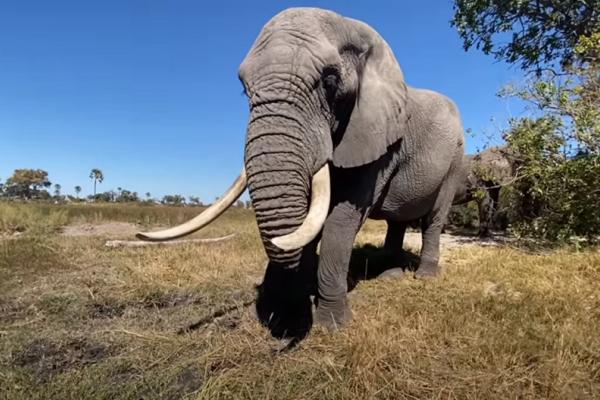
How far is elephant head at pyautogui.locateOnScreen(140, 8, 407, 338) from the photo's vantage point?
9.65ft

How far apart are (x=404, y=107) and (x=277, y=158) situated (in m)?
1.66

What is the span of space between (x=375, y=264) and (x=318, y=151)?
3.78 meters

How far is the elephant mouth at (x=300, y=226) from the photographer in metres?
2.81

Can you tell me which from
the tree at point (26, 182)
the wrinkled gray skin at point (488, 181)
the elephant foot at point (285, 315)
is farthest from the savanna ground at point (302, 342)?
the tree at point (26, 182)

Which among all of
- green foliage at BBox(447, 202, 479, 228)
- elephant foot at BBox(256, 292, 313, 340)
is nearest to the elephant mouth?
elephant foot at BBox(256, 292, 313, 340)

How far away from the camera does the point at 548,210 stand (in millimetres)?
8102

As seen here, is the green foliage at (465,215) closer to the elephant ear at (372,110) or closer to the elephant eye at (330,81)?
the elephant ear at (372,110)

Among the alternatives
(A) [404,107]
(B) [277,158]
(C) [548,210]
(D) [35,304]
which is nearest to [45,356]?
(D) [35,304]

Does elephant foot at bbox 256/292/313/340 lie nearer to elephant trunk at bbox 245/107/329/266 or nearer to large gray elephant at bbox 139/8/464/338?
large gray elephant at bbox 139/8/464/338

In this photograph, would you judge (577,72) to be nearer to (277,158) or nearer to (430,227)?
(430,227)

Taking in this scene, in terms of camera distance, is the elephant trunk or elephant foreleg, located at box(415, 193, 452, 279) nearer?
the elephant trunk

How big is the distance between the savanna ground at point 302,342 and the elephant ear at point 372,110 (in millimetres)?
1343

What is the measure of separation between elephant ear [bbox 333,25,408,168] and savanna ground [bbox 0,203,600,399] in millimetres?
1343

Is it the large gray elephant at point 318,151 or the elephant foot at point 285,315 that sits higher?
the large gray elephant at point 318,151
